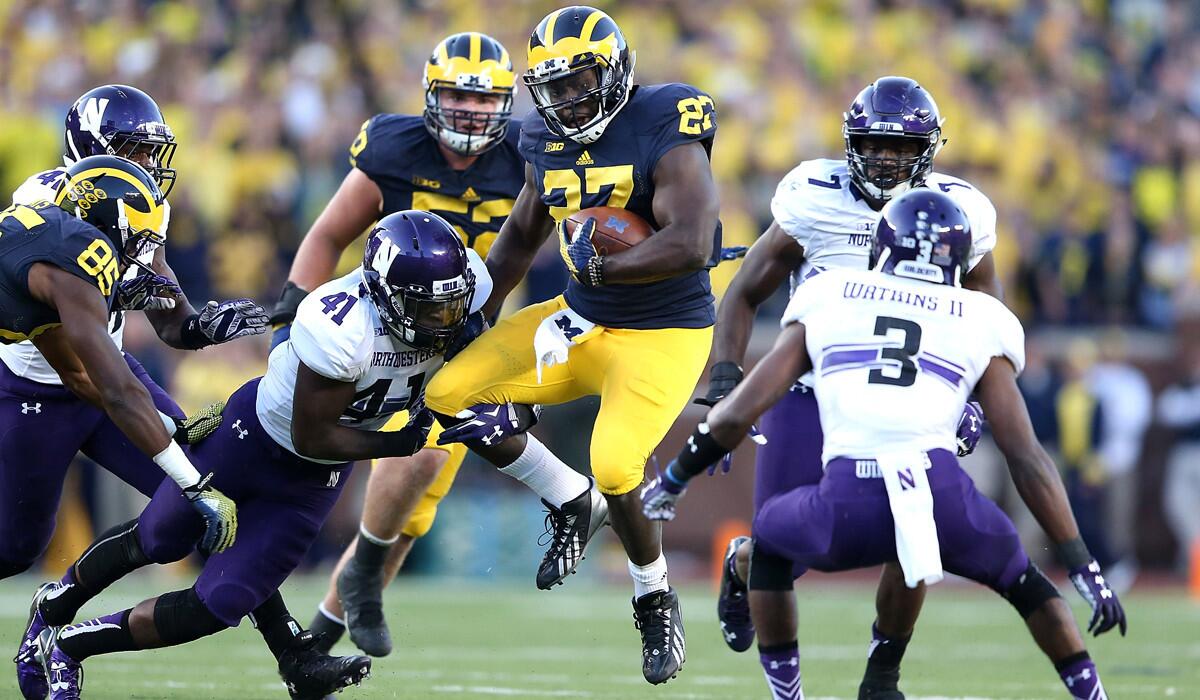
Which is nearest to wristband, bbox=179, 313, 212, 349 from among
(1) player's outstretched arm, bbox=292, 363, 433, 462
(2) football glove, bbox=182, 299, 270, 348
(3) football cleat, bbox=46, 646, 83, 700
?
(2) football glove, bbox=182, 299, 270, 348

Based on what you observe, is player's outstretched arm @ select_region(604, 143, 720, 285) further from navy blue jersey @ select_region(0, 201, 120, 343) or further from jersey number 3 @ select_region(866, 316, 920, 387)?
navy blue jersey @ select_region(0, 201, 120, 343)

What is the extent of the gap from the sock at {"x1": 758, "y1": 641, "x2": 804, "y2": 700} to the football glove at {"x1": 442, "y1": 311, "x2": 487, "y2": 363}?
143 cm

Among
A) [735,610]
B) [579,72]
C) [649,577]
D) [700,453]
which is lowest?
[735,610]

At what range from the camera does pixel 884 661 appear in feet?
17.4

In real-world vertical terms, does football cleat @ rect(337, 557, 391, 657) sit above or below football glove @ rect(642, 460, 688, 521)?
below

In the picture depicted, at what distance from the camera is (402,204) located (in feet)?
21.6

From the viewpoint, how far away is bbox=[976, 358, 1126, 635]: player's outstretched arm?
456cm

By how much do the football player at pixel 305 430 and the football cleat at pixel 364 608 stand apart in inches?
40.0

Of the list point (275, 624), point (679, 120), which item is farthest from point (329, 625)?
point (679, 120)

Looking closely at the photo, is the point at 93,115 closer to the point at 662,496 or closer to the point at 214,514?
the point at 214,514

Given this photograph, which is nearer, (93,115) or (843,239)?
(843,239)

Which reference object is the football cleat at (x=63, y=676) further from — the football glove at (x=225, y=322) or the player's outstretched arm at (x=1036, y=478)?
the player's outstretched arm at (x=1036, y=478)

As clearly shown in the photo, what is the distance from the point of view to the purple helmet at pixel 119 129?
614 cm

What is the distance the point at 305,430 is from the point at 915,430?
190cm
